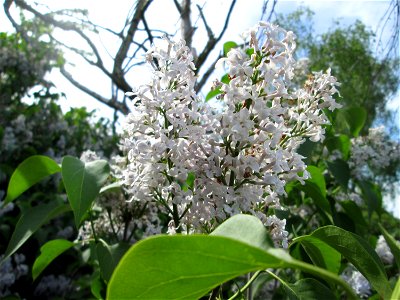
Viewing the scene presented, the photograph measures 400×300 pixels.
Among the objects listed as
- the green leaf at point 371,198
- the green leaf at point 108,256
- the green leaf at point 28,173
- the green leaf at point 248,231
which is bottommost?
the green leaf at point 248,231

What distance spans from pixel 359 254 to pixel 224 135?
0.72 ft

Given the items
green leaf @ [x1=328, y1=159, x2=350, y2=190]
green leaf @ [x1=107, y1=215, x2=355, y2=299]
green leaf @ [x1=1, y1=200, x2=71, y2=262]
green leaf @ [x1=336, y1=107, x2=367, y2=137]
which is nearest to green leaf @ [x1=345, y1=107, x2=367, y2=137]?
green leaf @ [x1=336, y1=107, x2=367, y2=137]

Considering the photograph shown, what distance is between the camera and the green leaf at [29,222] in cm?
98

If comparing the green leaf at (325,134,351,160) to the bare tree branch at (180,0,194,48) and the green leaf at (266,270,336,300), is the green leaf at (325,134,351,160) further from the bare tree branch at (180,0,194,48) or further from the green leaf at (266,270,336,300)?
the green leaf at (266,270,336,300)

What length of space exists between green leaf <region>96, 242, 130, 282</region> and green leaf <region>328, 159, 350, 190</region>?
2.29 ft

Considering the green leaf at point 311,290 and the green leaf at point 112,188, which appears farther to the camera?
the green leaf at point 112,188

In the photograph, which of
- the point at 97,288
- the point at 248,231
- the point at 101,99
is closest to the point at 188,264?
the point at 248,231

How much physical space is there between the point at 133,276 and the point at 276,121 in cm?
34

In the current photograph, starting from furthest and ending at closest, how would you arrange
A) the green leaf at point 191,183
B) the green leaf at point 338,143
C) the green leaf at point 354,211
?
1. the green leaf at point 338,143
2. the green leaf at point 354,211
3. the green leaf at point 191,183

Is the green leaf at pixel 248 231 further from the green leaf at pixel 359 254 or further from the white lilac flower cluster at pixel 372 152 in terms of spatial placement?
the white lilac flower cluster at pixel 372 152

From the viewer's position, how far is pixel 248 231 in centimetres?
40

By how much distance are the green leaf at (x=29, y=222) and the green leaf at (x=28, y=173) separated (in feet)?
0.19

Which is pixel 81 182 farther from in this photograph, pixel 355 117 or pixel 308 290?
pixel 355 117

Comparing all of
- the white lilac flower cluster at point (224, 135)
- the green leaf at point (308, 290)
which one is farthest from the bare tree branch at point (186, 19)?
the green leaf at point (308, 290)
